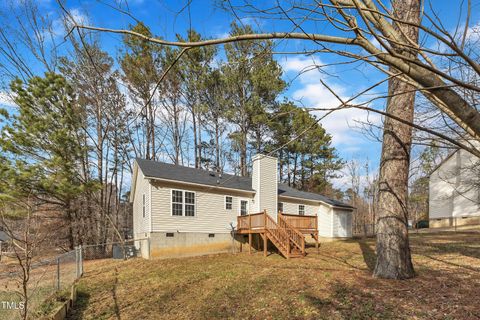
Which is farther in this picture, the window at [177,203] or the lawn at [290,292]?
the window at [177,203]

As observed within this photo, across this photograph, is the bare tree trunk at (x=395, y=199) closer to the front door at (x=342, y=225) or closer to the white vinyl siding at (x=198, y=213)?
the white vinyl siding at (x=198, y=213)

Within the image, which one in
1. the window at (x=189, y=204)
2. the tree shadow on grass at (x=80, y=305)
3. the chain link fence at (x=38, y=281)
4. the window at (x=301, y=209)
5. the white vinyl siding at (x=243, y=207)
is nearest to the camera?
the chain link fence at (x=38, y=281)

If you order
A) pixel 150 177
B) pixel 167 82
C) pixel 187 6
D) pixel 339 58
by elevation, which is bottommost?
pixel 150 177

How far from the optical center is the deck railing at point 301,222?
44.6 ft

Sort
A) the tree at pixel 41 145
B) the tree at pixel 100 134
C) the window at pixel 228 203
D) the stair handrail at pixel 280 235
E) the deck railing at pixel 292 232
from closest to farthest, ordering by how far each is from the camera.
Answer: the stair handrail at pixel 280 235, the deck railing at pixel 292 232, the tree at pixel 41 145, the window at pixel 228 203, the tree at pixel 100 134

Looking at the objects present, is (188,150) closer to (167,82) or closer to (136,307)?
(167,82)

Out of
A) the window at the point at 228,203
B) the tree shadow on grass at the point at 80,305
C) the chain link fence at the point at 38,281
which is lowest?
the tree shadow on grass at the point at 80,305

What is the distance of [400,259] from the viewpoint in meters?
6.15

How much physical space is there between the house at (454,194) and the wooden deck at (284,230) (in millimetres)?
13918

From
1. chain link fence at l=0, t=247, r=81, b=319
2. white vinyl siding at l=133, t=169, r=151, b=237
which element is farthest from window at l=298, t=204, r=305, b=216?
chain link fence at l=0, t=247, r=81, b=319

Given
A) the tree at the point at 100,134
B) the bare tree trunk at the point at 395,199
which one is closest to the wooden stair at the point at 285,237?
the bare tree trunk at the point at 395,199

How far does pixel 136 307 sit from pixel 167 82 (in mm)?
19853

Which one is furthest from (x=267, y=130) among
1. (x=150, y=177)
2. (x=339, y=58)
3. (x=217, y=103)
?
(x=339, y=58)

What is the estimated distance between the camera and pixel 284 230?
1238 centimetres
